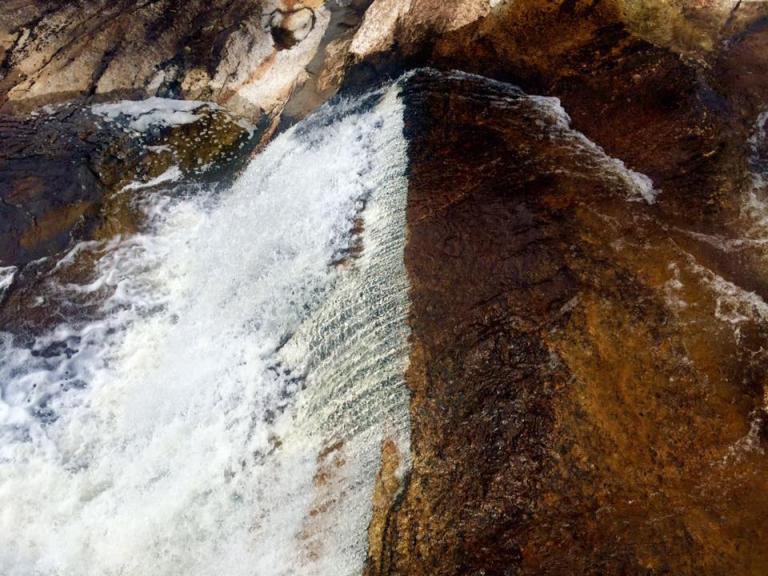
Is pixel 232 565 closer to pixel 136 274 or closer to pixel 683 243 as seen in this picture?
pixel 136 274

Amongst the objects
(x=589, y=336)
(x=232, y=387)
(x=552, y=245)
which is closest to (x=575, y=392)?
(x=589, y=336)

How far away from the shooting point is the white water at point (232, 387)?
3.45 meters

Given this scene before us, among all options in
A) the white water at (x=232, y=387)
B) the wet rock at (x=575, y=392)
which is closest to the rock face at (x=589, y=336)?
the wet rock at (x=575, y=392)

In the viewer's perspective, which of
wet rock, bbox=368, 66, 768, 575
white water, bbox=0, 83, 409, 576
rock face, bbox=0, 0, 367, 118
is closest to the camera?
wet rock, bbox=368, 66, 768, 575

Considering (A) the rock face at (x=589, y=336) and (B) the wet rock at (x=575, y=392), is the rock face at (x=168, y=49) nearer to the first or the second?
(A) the rock face at (x=589, y=336)

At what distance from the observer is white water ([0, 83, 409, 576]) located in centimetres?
345

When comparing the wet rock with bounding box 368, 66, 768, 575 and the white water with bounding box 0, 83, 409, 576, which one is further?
the white water with bounding box 0, 83, 409, 576

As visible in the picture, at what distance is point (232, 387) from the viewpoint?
4.24 metres

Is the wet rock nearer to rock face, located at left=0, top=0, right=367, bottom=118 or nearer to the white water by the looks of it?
the white water

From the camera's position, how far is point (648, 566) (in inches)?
102

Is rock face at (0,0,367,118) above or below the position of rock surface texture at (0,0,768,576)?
above

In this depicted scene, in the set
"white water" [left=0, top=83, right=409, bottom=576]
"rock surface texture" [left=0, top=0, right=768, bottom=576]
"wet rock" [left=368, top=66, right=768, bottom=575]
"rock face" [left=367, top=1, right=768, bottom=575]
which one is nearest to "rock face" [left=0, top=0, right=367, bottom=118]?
"rock surface texture" [left=0, top=0, right=768, bottom=576]

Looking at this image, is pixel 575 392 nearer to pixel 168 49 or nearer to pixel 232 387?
pixel 232 387

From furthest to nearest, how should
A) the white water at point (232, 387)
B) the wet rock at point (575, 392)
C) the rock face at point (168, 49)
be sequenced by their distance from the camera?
the rock face at point (168, 49) < the white water at point (232, 387) < the wet rock at point (575, 392)
